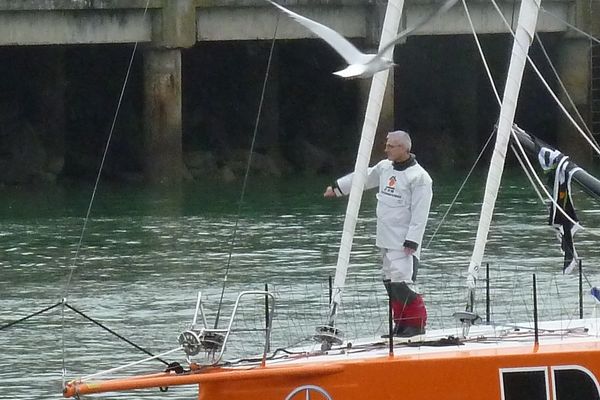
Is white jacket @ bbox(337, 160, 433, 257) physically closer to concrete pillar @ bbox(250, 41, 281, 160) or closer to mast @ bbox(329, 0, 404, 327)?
mast @ bbox(329, 0, 404, 327)

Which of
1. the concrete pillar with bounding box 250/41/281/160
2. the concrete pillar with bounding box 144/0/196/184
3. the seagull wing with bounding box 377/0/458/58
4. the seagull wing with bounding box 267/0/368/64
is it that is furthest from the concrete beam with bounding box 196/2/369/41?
the seagull wing with bounding box 377/0/458/58

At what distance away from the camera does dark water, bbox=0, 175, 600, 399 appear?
17.6m

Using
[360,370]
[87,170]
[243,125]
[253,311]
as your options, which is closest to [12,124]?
[87,170]

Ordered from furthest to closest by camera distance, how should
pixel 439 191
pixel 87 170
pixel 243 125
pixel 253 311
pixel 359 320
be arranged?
pixel 243 125 < pixel 87 170 < pixel 439 191 < pixel 253 311 < pixel 359 320

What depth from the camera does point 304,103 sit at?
43.8 m

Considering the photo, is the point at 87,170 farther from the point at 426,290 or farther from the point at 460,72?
the point at 426,290

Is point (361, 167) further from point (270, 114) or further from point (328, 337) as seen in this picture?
point (270, 114)

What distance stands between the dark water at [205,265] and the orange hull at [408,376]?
2618mm

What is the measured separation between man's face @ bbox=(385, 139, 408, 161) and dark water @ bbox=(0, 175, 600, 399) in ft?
9.85

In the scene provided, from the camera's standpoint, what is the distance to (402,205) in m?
13.3

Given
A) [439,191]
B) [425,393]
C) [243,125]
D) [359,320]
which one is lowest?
[425,393]

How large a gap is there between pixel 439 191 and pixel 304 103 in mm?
10601

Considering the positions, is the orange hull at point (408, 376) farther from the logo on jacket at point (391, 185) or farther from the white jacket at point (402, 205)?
the logo on jacket at point (391, 185)

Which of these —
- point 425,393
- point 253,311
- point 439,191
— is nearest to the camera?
point 425,393
